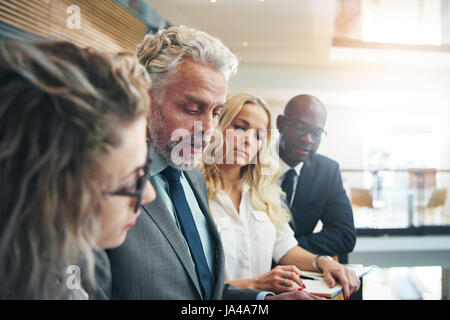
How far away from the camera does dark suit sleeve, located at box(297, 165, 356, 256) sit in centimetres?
111

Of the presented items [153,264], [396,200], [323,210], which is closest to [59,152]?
[153,264]

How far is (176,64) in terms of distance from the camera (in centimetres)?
75

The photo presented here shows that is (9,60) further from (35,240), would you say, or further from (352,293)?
(352,293)

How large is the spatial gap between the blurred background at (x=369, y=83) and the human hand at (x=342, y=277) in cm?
10

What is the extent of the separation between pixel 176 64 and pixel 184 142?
7.7 inches

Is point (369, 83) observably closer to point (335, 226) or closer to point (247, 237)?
point (335, 226)

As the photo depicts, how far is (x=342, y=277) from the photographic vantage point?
38.0 inches

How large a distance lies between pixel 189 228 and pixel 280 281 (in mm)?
345

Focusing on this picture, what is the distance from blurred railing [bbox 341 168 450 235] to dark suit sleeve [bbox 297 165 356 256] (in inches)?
2.1

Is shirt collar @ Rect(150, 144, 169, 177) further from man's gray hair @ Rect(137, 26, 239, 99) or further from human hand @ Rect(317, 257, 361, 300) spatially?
human hand @ Rect(317, 257, 361, 300)

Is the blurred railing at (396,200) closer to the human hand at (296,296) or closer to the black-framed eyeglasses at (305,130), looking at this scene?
the black-framed eyeglasses at (305,130)

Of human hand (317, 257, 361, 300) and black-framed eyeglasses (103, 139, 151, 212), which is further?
human hand (317, 257, 361, 300)

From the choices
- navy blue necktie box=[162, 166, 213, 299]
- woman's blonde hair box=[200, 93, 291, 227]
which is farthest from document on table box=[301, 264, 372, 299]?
navy blue necktie box=[162, 166, 213, 299]

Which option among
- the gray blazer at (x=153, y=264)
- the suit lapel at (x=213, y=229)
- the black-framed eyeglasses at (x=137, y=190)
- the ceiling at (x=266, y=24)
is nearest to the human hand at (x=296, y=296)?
the suit lapel at (x=213, y=229)
